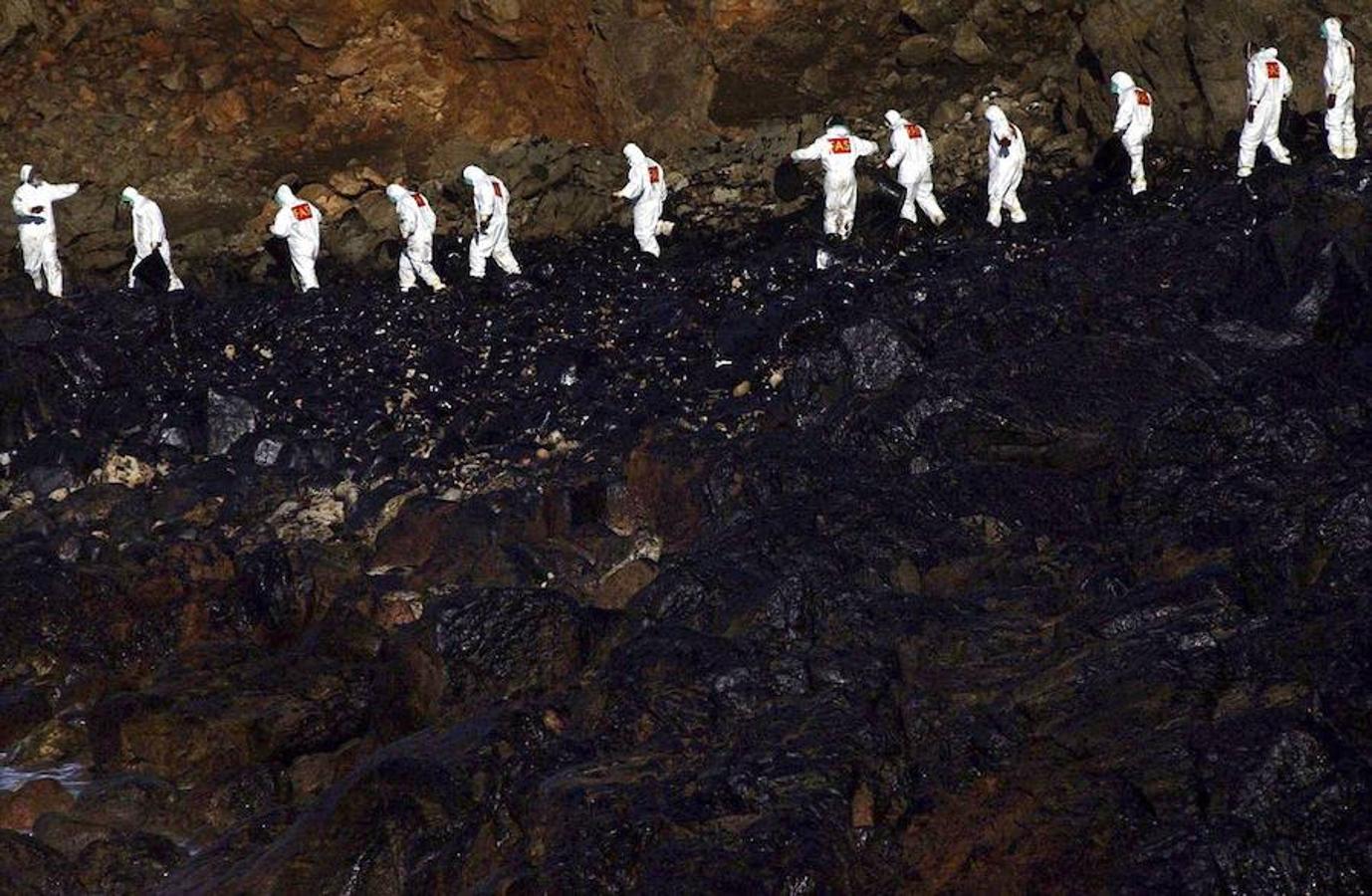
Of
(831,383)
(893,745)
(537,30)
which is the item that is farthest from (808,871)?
(537,30)

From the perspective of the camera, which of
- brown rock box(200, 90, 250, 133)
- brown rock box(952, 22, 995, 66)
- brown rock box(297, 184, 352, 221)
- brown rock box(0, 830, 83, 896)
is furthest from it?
brown rock box(200, 90, 250, 133)

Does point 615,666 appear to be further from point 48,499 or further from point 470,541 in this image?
point 48,499

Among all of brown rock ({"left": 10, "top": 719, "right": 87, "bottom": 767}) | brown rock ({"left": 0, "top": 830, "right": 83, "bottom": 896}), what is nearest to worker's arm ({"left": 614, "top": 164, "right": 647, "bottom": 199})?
brown rock ({"left": 10, "top": 719, "right": 87, "bottom": 767})

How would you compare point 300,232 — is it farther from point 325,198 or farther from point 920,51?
point 920,51

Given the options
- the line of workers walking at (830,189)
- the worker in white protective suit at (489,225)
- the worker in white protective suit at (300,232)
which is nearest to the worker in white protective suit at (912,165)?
the line of workers walking at (830,189)

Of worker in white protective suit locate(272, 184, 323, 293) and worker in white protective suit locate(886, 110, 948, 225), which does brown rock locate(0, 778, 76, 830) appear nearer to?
worker in white protective suit locate(272, 184, 323, 293)

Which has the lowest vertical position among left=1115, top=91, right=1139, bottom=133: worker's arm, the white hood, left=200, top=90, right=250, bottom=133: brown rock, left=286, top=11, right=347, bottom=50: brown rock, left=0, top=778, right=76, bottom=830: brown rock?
left=0, top=778, right=76, bottom=830: brown rock

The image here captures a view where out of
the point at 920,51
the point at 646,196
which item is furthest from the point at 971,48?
the point at 646,196

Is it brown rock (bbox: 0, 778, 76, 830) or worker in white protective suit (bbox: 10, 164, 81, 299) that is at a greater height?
worker in white protective suit (bbox: 10, 164, 81, 299)
